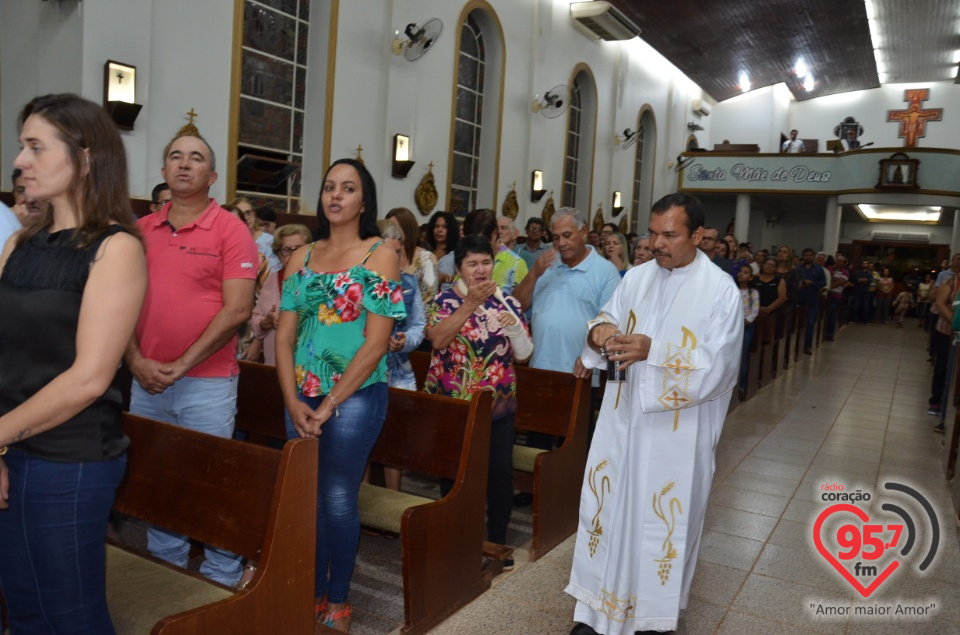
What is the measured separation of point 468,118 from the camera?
11.0 meters

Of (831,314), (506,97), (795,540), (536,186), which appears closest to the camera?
(795,540)

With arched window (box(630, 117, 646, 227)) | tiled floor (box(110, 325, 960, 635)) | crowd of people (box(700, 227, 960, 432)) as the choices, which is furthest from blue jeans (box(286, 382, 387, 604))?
arched window (box(630, 117, 646, 227))

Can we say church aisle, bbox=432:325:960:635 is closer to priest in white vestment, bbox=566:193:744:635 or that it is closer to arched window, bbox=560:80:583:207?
priest in white vestment, bbox=566:193:744:635

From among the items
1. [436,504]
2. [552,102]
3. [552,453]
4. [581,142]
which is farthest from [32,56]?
[581,142]

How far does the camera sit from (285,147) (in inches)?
318

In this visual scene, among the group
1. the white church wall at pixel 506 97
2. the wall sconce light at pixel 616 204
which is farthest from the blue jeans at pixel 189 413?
the wall sconce light at pixel 616 204

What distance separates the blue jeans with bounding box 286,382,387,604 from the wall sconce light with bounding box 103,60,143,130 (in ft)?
13.9

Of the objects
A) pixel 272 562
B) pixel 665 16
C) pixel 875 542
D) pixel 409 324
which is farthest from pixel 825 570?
pixel 665 16

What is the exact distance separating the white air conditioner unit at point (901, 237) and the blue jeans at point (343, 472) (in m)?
24.1

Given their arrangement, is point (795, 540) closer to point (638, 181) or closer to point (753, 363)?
point (753, 363)

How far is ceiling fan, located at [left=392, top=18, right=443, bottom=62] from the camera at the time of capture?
8.78m

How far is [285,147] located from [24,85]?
254cm

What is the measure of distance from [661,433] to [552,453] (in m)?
0.95

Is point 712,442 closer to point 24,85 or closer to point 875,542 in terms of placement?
point 875,542
